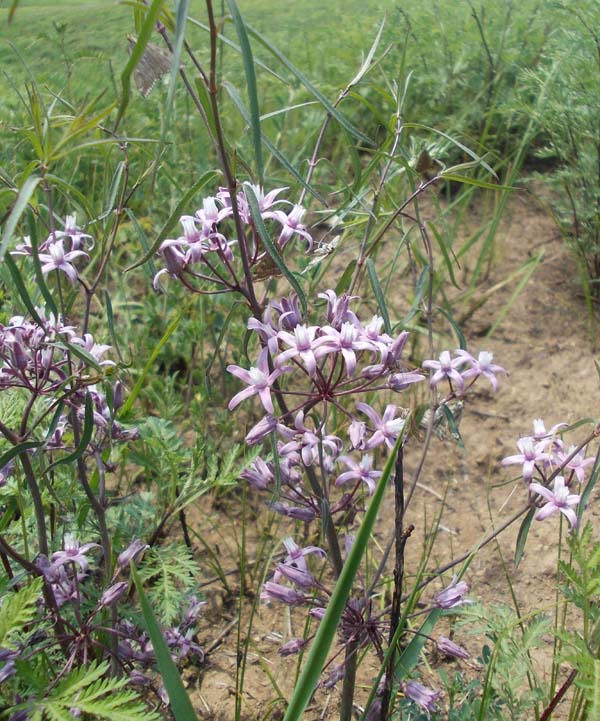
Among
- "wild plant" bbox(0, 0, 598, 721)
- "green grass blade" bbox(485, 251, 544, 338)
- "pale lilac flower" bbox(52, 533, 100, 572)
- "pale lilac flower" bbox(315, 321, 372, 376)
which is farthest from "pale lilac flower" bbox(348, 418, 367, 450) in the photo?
A: "green grass blade" bbox(485, 251, 544, 338)

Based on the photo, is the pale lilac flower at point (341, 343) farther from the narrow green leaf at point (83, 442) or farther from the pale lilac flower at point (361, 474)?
the narrow green leaf at point (83, 442)

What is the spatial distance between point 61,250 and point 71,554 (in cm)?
49

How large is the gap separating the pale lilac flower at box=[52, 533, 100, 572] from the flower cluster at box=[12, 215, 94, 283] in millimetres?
429

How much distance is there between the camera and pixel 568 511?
1.21 meters

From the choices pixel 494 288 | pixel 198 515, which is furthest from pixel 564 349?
pixel 198 515

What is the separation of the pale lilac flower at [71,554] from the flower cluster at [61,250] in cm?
43

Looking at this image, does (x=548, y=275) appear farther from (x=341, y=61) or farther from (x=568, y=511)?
(x=568, y=511)

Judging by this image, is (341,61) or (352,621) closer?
(352,621)

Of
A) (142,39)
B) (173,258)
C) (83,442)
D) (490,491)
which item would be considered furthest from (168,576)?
(490,491)

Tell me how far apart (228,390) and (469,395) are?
75 centimetres

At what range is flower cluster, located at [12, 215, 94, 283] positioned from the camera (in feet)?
4.06

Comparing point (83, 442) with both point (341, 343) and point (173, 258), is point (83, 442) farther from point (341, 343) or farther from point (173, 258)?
point (341, 343)

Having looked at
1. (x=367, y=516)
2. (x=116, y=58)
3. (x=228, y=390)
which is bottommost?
(x=228, y=390)

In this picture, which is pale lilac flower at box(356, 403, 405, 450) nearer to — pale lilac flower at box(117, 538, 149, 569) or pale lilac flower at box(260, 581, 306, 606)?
pale lilac flower at box(260, 581, 306, 606)
